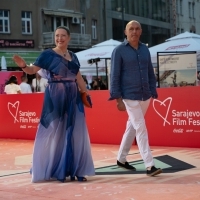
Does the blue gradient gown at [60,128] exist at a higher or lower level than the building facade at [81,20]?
lower

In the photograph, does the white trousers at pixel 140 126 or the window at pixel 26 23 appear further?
the window at pixel 26 23

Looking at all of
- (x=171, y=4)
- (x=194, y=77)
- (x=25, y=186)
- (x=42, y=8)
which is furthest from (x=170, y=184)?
(x=171, y=4)

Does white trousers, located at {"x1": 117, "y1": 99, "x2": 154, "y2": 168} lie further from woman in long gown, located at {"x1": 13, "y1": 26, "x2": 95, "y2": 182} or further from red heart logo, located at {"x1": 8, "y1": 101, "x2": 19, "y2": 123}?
red heart logo, located at {"x1": 8, "y1": 101, "x2": 19, "y2": 123}

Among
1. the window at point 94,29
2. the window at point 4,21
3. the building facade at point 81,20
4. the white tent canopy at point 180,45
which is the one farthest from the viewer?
the window at point 94,29

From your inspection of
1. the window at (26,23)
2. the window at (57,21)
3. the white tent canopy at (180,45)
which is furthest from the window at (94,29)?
the white tent canopy at (180,45)

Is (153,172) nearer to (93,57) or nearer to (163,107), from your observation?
(163,107)

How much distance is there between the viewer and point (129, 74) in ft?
23.4

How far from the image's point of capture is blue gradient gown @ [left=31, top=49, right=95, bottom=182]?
702 cm

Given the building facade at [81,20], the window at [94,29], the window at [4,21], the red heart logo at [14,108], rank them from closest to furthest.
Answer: the red heart logo at [14,108]
the window at [4,21]
the building facade at [81,20]
the window at [94,29]

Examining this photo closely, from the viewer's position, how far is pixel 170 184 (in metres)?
6.49

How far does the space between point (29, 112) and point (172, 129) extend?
4.04 meters

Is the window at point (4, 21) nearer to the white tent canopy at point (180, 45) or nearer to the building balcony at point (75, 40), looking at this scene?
the building balcony at point (75, 40)

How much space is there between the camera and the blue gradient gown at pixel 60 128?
7.02 metres

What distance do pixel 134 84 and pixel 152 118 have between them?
3.91m
